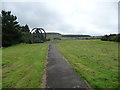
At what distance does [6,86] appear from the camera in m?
5.83

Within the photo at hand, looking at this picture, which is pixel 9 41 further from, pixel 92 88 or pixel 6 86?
pixel 92 88

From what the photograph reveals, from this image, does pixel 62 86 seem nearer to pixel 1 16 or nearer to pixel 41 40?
pixel 1 16

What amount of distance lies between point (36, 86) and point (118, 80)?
13.0 feet

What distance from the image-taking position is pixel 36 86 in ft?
18.0

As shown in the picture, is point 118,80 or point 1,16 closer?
point 118,80

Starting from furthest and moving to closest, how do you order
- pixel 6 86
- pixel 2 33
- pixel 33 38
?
pixel 33 38, pixel 2 33, pixel 6 86

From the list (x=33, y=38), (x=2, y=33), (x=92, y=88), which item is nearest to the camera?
(x=92, y=88)

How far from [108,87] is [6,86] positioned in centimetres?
466

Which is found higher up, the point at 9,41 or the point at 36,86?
the point at 9,41

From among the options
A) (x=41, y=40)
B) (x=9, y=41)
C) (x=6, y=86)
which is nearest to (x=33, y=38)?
(x=41, y=40)

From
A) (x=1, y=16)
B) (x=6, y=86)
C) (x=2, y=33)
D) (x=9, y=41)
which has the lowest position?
(x=6, y=86)

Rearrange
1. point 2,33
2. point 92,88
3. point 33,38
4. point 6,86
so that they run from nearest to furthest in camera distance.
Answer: point 92,88 → point 6,86 → point 2,33 → point 33,38

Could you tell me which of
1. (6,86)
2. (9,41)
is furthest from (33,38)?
(6,86)

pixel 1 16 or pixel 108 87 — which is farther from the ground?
pixel 1 16
